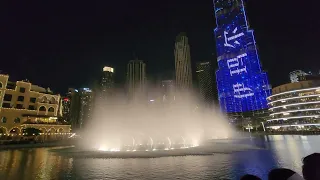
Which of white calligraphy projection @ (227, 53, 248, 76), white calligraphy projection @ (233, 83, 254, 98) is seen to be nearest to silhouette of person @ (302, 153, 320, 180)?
white calligraphy projection @ (233, 83, 254, 98)

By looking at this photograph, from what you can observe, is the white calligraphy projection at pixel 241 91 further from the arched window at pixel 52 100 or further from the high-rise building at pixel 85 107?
the arched window at pixel 52 100

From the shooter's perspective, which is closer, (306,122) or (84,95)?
(306,122)

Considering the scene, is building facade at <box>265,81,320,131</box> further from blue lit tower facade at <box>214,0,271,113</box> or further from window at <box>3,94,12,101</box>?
window at <box>3,94,12,101</box>

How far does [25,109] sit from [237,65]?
126088mm

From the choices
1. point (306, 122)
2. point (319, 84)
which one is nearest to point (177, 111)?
point (306, 122)

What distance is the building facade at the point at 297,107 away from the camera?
79500 mm

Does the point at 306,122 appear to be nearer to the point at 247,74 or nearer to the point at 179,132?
the point at 247,74

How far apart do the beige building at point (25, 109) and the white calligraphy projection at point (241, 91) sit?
4332 inches

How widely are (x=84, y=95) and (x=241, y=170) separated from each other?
16327 cm

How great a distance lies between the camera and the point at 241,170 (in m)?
13.1

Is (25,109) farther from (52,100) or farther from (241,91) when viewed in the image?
(241,91)

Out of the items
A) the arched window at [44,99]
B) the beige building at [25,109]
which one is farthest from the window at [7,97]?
the arched window at [44,99]

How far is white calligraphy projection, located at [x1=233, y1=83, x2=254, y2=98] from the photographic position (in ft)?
429

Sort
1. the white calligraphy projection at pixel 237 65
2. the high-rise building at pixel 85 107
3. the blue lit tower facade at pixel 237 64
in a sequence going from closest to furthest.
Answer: the blue lit tower facade at pixel 237 64 < the white calligraphy projection at pixel 237 65 < the high-rise building at pixel 85 107
